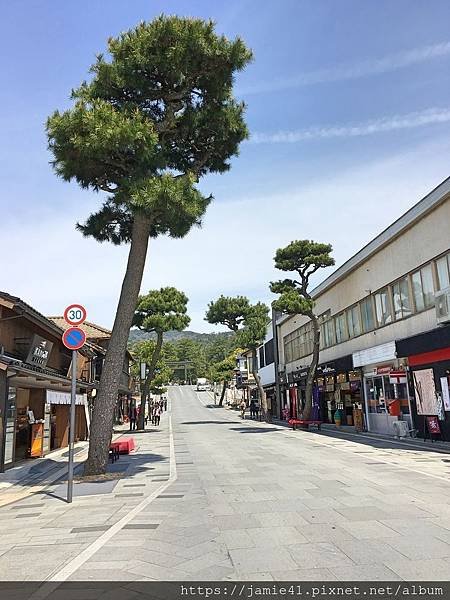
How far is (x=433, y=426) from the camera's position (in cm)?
1786

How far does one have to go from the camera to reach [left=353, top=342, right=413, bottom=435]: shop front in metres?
20.8

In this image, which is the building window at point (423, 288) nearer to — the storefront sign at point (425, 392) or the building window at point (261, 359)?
the storefront sign at point (425, 392)

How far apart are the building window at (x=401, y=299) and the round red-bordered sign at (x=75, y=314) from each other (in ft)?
49.0

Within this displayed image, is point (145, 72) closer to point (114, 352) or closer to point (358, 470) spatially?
point (114, 352)

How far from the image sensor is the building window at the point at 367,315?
24922mm

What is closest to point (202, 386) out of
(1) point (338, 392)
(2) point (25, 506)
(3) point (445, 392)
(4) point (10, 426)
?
(1) point (338, 392)

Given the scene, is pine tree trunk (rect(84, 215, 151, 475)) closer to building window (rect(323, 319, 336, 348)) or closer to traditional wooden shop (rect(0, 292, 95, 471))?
traditional wooden shop (rect(0, 292, 95, 471))

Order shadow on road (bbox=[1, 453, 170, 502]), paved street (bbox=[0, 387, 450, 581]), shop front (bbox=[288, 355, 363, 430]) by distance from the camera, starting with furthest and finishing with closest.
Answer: shop front (bbox=[288, 355, 363, 430]) → shadow on road (bbox=[1, 453, 170, 502]) → paved street (bbox=[0, 387, 450, 581])

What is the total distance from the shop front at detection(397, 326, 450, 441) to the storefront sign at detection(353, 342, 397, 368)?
0.95m

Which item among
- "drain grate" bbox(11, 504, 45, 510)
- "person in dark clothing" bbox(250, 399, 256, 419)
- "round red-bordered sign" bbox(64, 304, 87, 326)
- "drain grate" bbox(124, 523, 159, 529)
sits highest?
"round red-bordered sign" bbox(64, 304, 87, 326)

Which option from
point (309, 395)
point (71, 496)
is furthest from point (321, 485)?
point (309, 395)

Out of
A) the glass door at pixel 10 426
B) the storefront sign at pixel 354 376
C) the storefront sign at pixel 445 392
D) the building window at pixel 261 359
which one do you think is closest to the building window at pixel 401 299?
the storefront sign at pixel 445 392

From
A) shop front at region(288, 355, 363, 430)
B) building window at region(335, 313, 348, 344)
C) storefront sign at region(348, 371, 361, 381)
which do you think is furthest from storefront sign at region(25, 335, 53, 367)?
building window at region(335, 313, 348, 344)

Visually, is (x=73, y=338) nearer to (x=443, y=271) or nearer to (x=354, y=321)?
(x=443, y=271)
